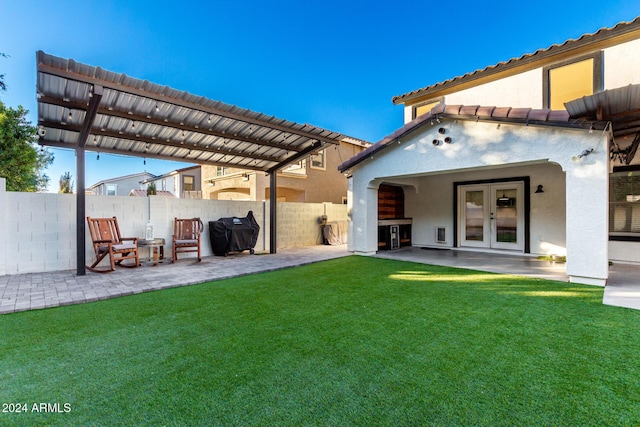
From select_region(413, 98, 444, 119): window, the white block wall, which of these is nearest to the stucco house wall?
the white block wall

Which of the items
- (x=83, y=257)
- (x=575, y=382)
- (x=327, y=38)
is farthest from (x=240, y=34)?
(x=575, y=382)

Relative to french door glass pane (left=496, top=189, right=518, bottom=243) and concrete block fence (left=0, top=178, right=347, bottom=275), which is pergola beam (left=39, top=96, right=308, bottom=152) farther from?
french door glass pane (left=496, top=189, right=518, bottom=243)

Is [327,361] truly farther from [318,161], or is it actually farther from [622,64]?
[318,161]

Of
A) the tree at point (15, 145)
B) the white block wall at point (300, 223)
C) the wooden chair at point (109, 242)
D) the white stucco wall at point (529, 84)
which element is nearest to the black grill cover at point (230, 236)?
the white block wall at point (300, 223)

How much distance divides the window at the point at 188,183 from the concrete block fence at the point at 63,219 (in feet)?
40.1

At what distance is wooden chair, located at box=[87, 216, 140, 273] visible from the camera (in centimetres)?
592

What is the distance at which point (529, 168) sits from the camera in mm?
7836

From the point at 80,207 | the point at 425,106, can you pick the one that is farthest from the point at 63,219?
the point at 425,106

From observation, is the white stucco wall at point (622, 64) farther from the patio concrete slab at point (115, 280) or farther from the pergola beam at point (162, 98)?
the patio concrete slab at point (115, 280)

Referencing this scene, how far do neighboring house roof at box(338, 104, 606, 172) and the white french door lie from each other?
10.9 feet

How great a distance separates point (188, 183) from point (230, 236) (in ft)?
43.8

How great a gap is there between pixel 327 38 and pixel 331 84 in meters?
2.96

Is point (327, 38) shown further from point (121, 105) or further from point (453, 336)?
point (453, 336)

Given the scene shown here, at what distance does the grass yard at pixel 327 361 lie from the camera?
6.06 feet
